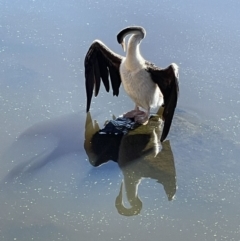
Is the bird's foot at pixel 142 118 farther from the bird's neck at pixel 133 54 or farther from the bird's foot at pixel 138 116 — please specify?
the bird's neck at pixel 133 54

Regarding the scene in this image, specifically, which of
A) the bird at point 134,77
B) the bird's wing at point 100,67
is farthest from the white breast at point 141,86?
the bird's wing at point 100,67

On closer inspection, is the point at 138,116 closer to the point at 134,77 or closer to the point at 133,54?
the point at 134,77

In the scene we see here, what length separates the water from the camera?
Result: 280cm

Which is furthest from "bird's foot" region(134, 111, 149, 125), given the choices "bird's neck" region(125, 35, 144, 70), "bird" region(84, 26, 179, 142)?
"bird's neck" region(125, 35, 144, 70)

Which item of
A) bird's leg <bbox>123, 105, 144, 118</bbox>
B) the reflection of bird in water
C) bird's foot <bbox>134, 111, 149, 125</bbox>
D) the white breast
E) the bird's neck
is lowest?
the reflection of bird in water

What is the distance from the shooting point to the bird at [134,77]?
3340mm

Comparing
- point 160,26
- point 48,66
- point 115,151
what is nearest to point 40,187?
point 115,151

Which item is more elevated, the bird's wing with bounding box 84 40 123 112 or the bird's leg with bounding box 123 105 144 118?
the bird's wing with bounding box 84 40 123 112

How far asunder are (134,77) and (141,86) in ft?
0.22

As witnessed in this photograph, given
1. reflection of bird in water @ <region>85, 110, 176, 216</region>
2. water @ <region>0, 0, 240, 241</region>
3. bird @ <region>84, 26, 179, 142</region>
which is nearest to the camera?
water @ <region>0, 0, 240, 241</region>

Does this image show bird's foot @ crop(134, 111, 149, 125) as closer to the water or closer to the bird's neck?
the water

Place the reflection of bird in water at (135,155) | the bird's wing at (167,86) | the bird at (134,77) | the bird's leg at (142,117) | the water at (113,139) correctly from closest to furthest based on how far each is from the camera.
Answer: the water at (113,139) → the reflection of bird in water at (135,155) → the bird's wing at (167,86) → the bird at (134,77) → the bird's leg at (142,117)

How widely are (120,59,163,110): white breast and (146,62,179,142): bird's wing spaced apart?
5 cm

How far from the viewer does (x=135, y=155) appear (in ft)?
10.8
